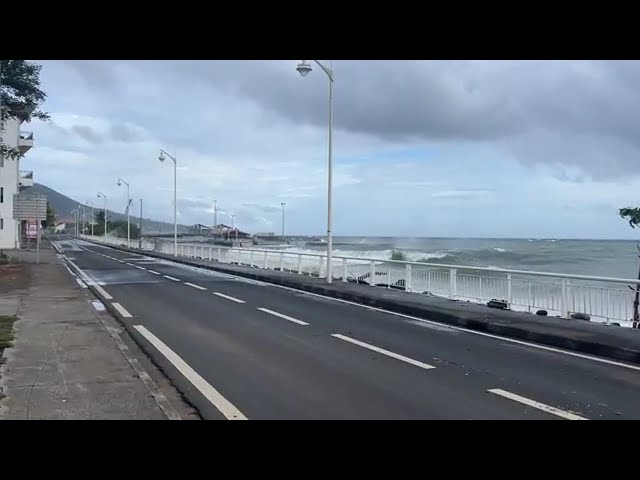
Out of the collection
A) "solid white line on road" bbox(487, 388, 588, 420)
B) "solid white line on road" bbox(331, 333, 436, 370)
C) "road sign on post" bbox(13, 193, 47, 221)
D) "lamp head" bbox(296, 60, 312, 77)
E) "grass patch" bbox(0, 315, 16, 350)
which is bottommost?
"solid white line on road" bbox(331, 333, 436, 370)

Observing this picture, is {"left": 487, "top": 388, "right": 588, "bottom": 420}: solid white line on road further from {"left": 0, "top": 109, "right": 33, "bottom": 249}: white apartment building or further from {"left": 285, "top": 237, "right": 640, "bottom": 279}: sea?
{"left": 0, "top": 109, "right": 33, "bottom": 249}: white apartment building

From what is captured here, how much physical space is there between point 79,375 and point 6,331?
12.9 feet

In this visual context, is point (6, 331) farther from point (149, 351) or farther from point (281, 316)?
point (281, 316)

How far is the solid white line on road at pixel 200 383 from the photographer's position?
237 inches

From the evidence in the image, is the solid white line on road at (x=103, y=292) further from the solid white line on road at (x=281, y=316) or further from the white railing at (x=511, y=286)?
the white railing at (x=511, y=286)

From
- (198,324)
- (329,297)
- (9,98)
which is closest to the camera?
(198,324)

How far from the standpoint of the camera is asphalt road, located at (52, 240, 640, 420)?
6254mm

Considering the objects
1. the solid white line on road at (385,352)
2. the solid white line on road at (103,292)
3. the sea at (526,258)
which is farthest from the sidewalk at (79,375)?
the sea at (526,258)

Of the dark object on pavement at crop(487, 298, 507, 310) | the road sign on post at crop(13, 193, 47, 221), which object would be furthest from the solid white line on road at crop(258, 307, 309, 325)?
the road sign on post at crop(13, 193, 47, 221)

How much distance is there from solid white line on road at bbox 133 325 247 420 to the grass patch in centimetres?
222
